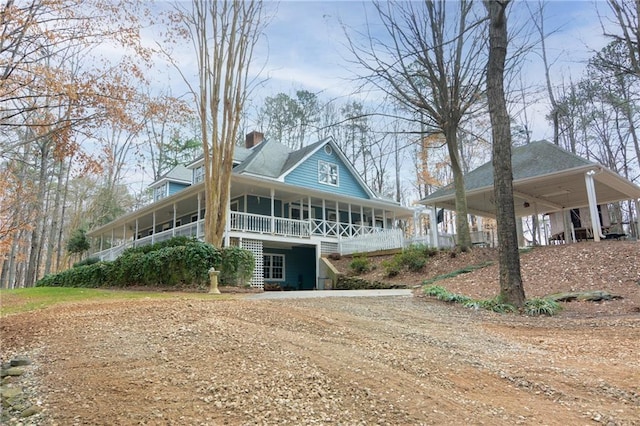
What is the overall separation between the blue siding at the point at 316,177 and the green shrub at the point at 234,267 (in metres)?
7.78

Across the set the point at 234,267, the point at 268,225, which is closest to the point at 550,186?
the point at 268,225

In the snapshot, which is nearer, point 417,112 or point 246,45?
point 246,45

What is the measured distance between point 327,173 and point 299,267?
540cm

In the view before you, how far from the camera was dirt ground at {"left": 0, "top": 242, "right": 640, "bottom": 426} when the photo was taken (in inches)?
103

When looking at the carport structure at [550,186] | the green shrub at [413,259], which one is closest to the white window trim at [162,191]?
the carport structure at [550,186]

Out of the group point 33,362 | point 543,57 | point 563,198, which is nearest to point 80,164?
point 33,362

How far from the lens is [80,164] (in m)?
9.92

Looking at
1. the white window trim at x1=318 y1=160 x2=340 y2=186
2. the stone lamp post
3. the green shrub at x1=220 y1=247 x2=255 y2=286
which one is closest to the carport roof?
the white window trim at x1=318 y1=160 x2=340 y2=186

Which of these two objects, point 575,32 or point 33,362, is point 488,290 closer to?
point 33,362

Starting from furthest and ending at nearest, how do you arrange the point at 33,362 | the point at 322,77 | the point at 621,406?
the point at 322,77 < the point at 33,362 < the point at 621,406

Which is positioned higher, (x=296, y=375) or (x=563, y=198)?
(x=563, y=198)

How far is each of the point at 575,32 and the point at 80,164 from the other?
16.8 meters

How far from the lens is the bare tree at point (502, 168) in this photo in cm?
739

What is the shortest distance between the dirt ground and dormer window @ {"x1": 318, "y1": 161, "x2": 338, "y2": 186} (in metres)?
15.5
